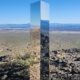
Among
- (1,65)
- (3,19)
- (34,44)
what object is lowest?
(1,65)

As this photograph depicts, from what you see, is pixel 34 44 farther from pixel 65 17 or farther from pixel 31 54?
pixel 65 17

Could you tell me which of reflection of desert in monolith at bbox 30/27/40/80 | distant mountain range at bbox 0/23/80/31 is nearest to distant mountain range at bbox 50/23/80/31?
distant mountain range at bbox 0/23/80/31

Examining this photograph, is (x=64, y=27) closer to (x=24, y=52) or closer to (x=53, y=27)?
(x=53, y=27)

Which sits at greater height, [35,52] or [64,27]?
[64,27]

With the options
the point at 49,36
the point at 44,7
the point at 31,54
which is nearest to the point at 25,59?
the point at 31,54

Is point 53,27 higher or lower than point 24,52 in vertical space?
higher

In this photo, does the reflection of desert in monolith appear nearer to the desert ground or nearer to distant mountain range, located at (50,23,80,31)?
the desert ground

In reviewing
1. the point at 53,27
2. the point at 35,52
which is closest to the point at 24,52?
the point at 35,52

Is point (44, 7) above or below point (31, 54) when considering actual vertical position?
above

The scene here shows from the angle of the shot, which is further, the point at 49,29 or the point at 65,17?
the point at 65,17

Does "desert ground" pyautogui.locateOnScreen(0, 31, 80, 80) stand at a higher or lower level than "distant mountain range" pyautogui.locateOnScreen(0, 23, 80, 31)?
lower

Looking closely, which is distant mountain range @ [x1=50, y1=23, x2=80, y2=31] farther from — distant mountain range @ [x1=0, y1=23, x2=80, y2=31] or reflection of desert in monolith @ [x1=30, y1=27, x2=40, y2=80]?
reflection of desert in monolith @ [x1=30, y1=27, x2=40, y2=80]
